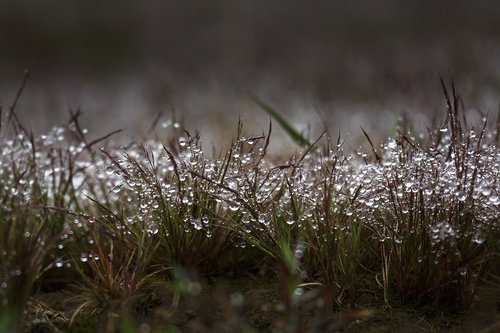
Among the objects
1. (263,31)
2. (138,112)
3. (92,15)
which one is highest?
(92,15)

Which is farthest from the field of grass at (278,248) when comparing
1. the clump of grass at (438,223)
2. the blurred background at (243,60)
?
the blurred background at (243,60)

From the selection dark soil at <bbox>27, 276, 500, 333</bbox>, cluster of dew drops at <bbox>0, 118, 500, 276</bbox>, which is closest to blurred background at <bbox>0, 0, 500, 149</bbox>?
cluster of dew drops at <bbox>0, 118, 500, 276</bbox>

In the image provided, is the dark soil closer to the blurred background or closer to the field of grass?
the field of grass

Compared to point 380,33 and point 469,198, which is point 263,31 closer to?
point 380,33

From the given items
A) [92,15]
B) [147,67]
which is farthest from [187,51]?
[92,15]

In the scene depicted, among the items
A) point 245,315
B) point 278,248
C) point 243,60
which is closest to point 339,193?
point 278,248

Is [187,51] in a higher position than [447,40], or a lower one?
higher
